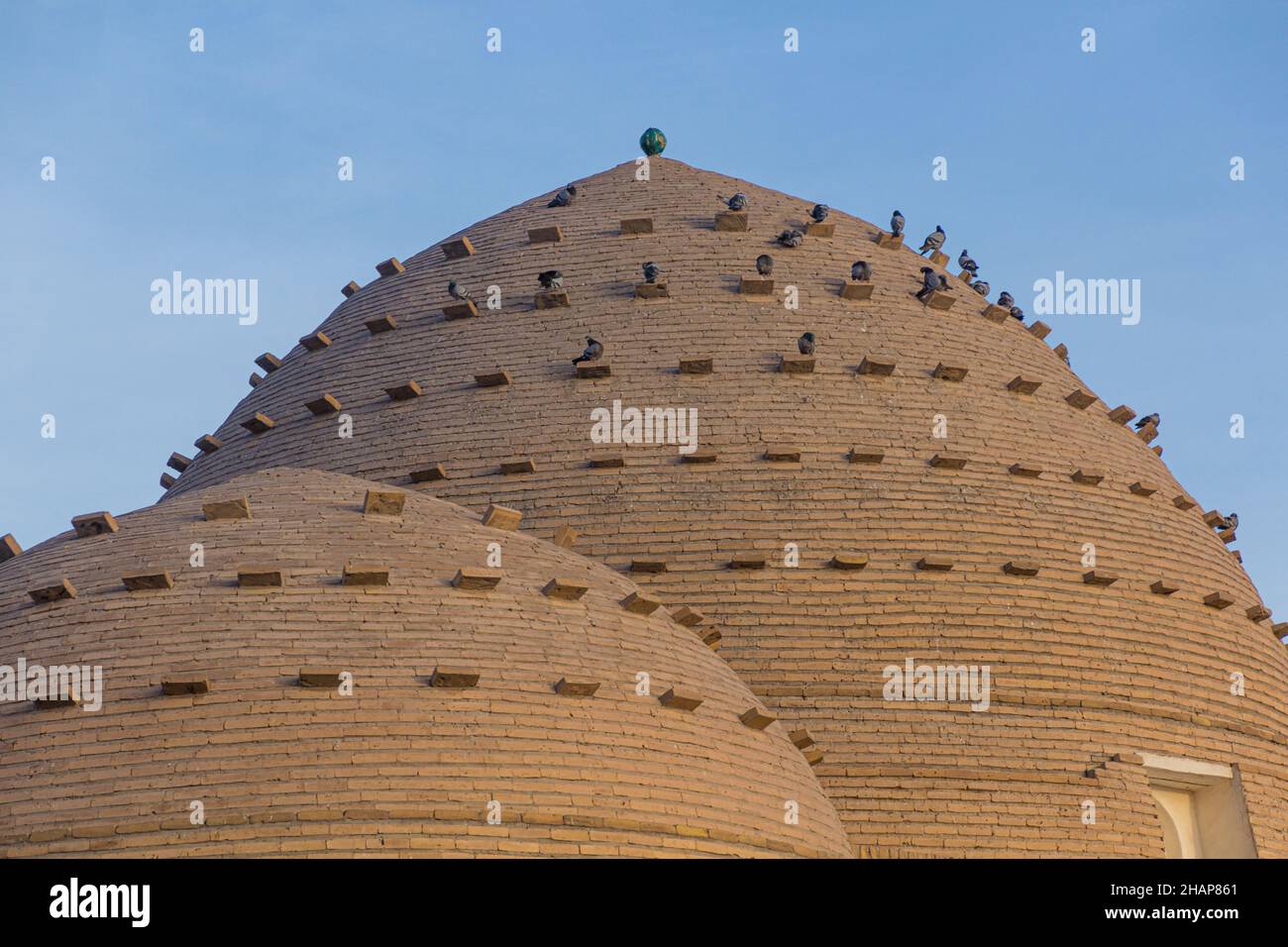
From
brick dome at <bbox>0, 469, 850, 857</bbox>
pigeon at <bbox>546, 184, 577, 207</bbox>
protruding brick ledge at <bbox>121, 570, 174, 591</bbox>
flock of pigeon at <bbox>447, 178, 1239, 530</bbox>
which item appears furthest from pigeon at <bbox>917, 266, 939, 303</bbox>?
protruding brick ledge at <bbox>121, 570, 174, 591</bbox>

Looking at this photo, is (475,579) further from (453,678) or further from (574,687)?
(453,678)

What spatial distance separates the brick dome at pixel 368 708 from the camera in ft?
52.5

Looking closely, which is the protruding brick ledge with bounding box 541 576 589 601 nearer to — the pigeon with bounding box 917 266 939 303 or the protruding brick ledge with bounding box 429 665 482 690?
the protruding brick ledge with bounding box 429 665 482 690

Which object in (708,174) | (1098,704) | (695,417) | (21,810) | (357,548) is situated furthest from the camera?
(708,174)

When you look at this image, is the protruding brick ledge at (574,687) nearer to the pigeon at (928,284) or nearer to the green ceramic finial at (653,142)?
the pigeon at (928,284)

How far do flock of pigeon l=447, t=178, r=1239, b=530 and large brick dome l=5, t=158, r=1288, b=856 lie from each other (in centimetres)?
19

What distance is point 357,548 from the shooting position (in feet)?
62.3

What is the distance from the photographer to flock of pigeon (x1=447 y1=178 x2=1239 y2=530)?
82.4ft

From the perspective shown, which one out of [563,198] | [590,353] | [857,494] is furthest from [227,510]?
[563,198]

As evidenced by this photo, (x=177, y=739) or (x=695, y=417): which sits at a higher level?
(x=695, y=417)

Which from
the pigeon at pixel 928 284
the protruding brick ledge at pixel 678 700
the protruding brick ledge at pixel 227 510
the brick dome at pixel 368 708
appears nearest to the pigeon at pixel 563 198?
the pigeon at pixel 928 284

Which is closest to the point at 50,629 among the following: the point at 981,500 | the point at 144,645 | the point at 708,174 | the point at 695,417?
the point at 144,645
